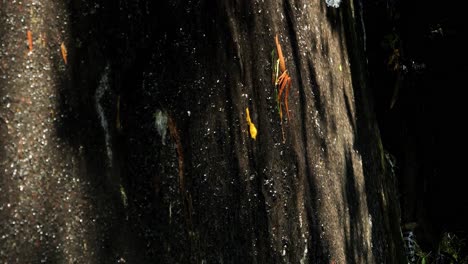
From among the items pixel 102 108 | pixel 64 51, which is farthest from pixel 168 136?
pixel 64 51

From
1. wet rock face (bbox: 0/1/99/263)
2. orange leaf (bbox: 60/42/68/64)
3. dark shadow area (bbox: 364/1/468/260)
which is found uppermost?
dark shadow area (bbox: 364/1/468/260)

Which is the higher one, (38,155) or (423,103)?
(423,103)

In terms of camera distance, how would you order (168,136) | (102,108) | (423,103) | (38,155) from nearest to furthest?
(38,155) → (102,108) → (168,136) → (423,103)

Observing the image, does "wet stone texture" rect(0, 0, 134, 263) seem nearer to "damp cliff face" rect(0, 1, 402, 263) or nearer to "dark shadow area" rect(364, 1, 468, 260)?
"damp cliff face" rect(0, 1, 402, 263)

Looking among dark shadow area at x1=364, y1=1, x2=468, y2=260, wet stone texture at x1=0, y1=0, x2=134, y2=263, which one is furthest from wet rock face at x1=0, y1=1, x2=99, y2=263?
dark shadow area at x1=364, y1=1, x2=468, y2=260

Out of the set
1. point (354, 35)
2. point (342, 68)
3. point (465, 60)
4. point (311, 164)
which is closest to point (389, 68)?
point (465, 60)

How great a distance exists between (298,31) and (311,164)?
17.1 inches

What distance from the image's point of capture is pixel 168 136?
180cm

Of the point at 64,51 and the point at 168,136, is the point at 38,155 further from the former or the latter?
the point at 168,136

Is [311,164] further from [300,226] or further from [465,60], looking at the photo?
[465,60]

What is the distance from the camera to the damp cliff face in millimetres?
1548

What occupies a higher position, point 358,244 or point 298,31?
point 298,31

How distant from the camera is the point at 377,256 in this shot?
2.97 metres

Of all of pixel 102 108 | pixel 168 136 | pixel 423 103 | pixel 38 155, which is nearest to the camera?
pixel 38 155
